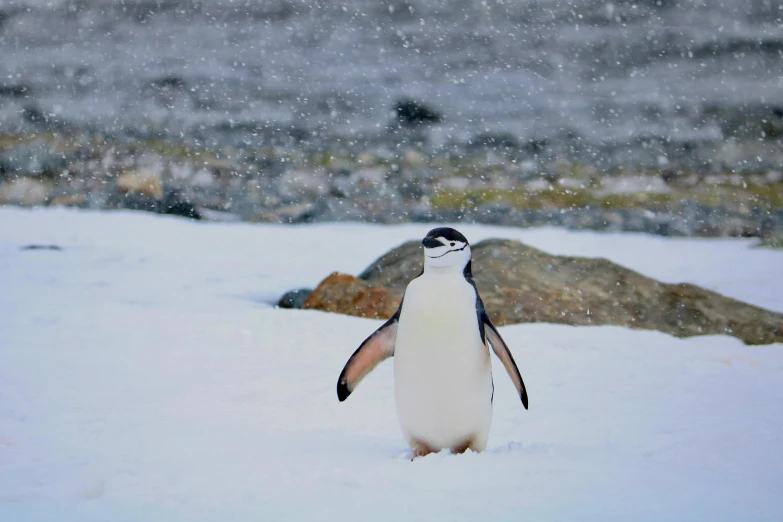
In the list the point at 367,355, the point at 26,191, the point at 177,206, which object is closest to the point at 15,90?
the point at 26,191

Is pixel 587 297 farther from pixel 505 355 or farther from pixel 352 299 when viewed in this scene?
pixel 505 355

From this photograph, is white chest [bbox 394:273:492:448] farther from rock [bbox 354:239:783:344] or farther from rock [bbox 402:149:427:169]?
rock [bbox 402:149:427:169]

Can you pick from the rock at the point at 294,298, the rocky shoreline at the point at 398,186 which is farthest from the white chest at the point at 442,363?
the rocky shoreline at the point at 398,186

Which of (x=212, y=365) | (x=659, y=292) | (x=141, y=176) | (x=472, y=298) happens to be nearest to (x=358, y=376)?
(x=472, y=298)

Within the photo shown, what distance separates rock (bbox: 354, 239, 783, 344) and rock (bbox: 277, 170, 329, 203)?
4210 millimetres

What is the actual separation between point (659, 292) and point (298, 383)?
296cm

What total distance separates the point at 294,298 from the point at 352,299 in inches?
25.4

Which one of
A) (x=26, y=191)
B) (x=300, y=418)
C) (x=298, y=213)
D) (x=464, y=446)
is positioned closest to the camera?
(x=464, y=446)

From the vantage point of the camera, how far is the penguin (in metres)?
2.33

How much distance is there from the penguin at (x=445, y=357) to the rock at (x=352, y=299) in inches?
88.9

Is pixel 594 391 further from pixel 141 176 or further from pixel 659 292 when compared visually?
pixel 141 176

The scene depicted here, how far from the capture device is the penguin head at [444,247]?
232 centimetres

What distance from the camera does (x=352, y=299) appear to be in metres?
4.86

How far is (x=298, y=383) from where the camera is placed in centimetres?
332
